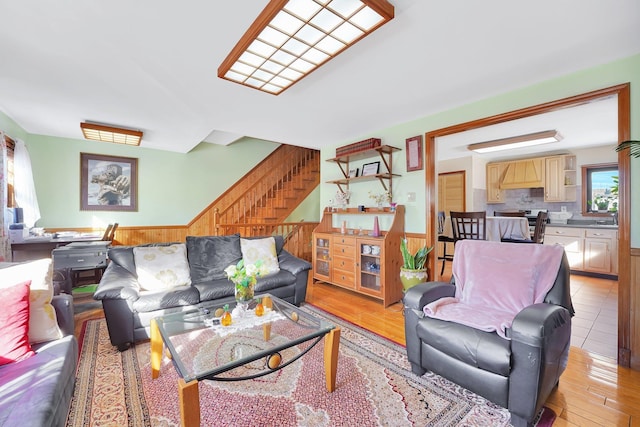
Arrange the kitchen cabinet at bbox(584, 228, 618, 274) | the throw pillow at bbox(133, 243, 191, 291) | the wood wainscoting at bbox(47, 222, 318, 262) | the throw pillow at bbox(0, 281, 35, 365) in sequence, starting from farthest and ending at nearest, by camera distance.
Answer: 1. the wood wainscoting at bbox(47, 222, 318, 262)
2. the kitchen cabinet at bbox(584, 228, 618, 274)
3. the throw pillow at bbox(133, 243, 191, 291)
4. the throw pillow at bbox(0, 281, 35, 365)

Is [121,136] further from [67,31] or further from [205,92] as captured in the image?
[67,31]

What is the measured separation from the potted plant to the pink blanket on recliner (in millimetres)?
922

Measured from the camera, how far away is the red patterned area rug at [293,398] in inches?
59.0

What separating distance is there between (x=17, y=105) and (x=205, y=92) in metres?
2.39

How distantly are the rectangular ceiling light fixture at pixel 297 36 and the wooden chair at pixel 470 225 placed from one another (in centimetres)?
294

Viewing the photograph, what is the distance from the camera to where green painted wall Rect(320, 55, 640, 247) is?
6.76 ft

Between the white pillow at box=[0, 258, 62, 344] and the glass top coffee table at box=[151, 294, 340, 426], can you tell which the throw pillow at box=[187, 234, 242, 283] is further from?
the white pillow at box=[0, 258, 62, 344]

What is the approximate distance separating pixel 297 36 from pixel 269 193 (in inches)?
173

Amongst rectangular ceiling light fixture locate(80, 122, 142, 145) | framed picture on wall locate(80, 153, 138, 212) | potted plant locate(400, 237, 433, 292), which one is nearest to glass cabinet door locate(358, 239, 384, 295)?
potted plant locate(400, 237, 433, 292)

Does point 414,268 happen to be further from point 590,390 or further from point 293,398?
point 293,398

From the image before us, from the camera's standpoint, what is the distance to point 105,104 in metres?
3.15

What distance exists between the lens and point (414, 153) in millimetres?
3439

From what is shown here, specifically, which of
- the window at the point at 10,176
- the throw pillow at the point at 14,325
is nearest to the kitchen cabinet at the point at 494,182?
the throw pillow at the point at 14,325

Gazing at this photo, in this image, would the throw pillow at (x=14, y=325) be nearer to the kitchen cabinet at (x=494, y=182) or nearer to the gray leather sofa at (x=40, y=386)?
the gray leather sofa at (x=40, y=386)
